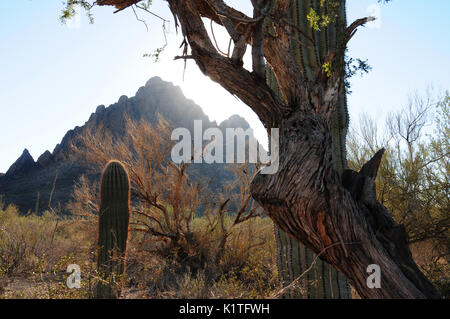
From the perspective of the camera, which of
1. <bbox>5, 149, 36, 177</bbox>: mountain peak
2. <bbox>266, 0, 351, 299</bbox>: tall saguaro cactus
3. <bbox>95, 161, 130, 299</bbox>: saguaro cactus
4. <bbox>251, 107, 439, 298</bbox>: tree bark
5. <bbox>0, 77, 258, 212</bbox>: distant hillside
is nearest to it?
<bbox>251, 107, 439, 298</bbox>: tree bark

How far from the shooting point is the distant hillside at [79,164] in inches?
1251

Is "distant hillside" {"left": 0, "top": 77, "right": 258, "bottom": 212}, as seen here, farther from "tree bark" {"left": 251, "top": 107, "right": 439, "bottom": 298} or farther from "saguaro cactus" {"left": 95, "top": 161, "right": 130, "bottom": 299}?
"tree bark" {"left": 251, "top": 107, "right": 439, "bottom": 298}

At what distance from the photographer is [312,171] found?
126 inches

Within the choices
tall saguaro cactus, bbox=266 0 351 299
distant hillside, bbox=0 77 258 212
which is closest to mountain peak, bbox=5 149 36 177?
distant hillside, bbox=0 77 258 212

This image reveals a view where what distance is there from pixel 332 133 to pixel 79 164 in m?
24.7

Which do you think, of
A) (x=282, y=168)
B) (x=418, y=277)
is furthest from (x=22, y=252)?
(x=418, y=277)

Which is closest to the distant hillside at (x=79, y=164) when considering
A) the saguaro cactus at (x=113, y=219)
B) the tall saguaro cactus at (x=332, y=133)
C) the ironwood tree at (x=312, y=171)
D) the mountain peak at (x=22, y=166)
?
A: the mountain peak at (x=22, y=166)

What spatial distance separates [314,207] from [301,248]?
5.82ft

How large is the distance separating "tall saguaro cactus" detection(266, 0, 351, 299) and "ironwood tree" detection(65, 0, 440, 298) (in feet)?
1.49

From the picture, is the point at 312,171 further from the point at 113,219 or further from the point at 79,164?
the point at 79,164

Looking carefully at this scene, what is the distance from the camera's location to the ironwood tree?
3.08 m

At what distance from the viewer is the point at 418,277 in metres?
3.16

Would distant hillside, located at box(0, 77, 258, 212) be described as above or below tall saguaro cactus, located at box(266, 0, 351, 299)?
above
